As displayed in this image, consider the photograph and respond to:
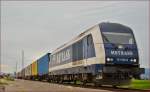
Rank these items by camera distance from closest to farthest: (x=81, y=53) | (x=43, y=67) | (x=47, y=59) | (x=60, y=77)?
1. (x=81, y=53)
2. (x=60, y=77)
3. (x=47, y=59)
4. (x=43, y=67)

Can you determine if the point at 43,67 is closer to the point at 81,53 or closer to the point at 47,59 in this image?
the point at 47,59

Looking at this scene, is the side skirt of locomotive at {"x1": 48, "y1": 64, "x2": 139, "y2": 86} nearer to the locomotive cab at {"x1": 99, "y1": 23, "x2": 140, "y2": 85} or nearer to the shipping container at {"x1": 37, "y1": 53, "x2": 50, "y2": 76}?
the locomotive cab at {"x1": 99, "y1": 23, "x2": 140, "y2": 85}

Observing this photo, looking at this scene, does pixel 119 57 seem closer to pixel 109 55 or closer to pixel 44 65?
pixel 109 55

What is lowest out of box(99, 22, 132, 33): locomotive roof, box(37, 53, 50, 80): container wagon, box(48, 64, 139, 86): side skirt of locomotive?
box(48, 64, 139, 86): side skirt of locomotive

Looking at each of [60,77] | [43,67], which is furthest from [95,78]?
[43,67]

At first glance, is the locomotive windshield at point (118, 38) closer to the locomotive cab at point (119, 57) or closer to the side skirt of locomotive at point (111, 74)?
the locomotive cab at point (119, 57)

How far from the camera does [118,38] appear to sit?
20703 mm

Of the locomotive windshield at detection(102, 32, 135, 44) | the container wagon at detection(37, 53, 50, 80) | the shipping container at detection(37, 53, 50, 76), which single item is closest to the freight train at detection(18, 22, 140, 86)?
the locomotive windshield at detection(102, 32, 135, 44)

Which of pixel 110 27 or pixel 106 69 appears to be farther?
pixel 110 27

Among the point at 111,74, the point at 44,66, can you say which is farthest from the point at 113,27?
the point at 44,66

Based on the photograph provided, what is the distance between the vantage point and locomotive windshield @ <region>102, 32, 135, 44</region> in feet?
67.3

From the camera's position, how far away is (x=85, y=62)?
2255 centimetres

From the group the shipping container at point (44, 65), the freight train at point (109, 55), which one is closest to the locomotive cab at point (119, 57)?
the freight train at point (109, 55)

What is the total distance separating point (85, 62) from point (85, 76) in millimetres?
922
